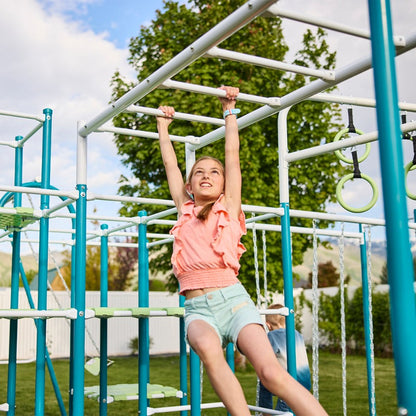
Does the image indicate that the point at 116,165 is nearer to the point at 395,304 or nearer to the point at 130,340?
the point at 130,340

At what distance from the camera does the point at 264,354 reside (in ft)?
7.17

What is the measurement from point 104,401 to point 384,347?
36.3 ft

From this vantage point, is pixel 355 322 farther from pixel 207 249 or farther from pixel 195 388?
pixel 207 249

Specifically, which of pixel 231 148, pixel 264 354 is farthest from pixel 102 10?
pixel 264 354

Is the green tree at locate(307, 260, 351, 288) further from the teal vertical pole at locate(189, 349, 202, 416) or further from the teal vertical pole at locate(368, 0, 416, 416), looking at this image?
the teal vertical pole at locate(368, 0, 416, 416)

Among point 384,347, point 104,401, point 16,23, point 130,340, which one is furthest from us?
point 130,340

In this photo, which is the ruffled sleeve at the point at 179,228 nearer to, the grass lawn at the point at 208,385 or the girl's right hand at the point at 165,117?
the girl's right hand at the point at 165,117

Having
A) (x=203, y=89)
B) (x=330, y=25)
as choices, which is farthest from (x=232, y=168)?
(x=330, y=25)

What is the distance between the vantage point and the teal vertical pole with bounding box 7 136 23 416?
3447mm

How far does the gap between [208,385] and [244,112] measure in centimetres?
472

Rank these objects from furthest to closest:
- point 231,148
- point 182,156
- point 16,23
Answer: point 16,23, point 182,156, point 231,148

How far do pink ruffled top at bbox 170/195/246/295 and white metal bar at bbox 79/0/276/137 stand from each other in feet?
2.04

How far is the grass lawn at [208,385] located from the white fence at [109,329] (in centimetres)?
75

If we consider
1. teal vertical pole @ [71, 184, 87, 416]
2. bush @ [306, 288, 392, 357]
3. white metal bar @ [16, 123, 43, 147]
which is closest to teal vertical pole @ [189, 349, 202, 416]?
teal vertical pole @ [71, 184, 87, 416]
